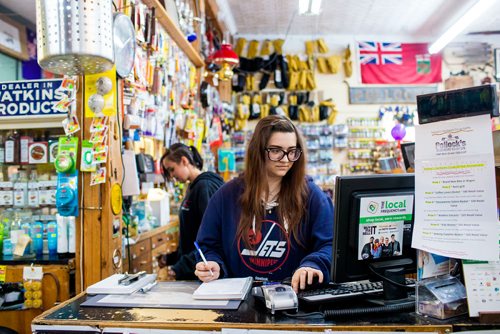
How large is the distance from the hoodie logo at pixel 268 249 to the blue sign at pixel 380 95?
715 cm

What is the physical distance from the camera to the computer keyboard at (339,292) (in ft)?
4.94

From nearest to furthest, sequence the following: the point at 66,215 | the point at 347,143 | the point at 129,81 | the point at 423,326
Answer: the point at 423,326 < the point at 66,215 < the point at 129,81 < the point at 347,143

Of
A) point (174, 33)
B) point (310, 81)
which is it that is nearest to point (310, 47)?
point (310, 81)

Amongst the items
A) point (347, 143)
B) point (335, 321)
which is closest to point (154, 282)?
point (335, 321)

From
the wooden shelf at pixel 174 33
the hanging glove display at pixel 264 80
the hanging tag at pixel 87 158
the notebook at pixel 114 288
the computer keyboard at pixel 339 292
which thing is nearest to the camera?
the computer keyboard at pixel 339 292

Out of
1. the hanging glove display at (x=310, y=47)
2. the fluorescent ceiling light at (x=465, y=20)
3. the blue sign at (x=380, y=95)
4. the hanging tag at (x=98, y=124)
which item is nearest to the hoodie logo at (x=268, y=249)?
the hanging tag at (x=98, y=124)

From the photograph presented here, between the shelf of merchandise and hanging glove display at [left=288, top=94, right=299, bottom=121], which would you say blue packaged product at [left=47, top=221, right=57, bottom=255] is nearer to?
hanging glove display at [left=288, top=94, right=299, bottom=121]

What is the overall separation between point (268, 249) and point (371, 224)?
0.64 m

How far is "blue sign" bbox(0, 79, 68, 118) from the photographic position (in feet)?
9.27

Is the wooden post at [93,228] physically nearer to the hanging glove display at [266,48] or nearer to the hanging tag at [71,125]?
the hanging tag at [71,125]

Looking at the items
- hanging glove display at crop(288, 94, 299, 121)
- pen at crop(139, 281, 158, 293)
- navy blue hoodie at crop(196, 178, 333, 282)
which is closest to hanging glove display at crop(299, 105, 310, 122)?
hanging glove display at crop(288, 94, 299, 121)

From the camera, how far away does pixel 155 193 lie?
4.11 meters

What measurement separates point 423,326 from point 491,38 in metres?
9.24

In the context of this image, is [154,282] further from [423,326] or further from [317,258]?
[423,326]
